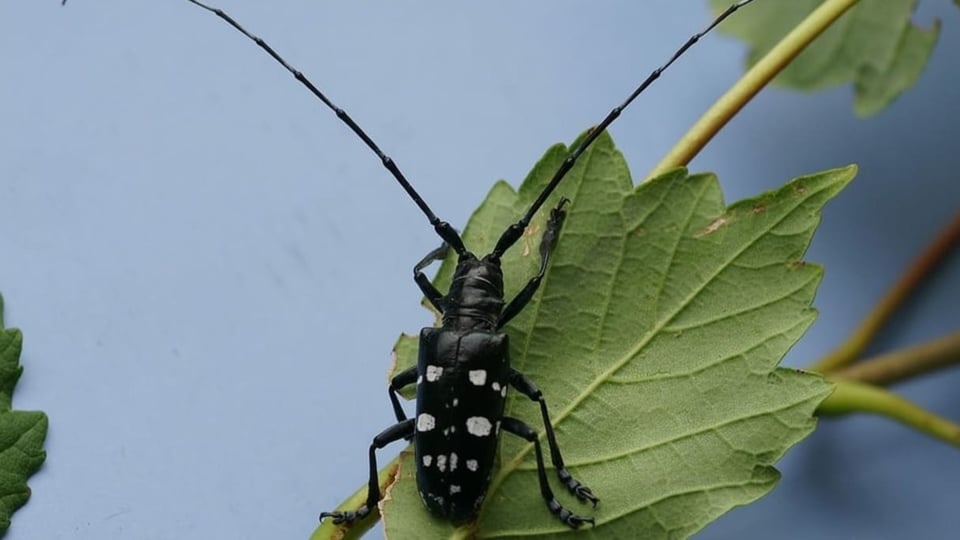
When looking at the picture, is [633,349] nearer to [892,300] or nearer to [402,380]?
[402,380]

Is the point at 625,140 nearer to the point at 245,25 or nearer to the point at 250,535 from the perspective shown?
the point at 245,25

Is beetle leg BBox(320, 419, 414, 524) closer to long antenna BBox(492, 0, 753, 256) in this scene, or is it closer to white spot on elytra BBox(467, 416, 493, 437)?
white spot on elytra BBox(467, 416, 493, 437)

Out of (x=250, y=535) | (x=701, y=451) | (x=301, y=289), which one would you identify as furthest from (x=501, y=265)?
(x=250, y=535)

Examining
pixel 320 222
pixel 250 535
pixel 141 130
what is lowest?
pixel 250 535

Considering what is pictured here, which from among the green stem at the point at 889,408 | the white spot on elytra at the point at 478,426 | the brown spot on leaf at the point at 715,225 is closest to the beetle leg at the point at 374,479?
the white spot on elytra at the point at 478,426

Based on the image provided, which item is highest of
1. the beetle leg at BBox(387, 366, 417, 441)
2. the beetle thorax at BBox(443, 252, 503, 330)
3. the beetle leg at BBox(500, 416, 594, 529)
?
the beetle thorax at BBox(443, 252, 503, 330)

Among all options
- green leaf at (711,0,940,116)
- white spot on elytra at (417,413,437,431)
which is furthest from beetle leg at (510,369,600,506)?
green leaf at (711,0,940,116)

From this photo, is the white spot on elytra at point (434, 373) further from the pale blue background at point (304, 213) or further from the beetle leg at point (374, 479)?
the pale blue background at point (304, 213)
